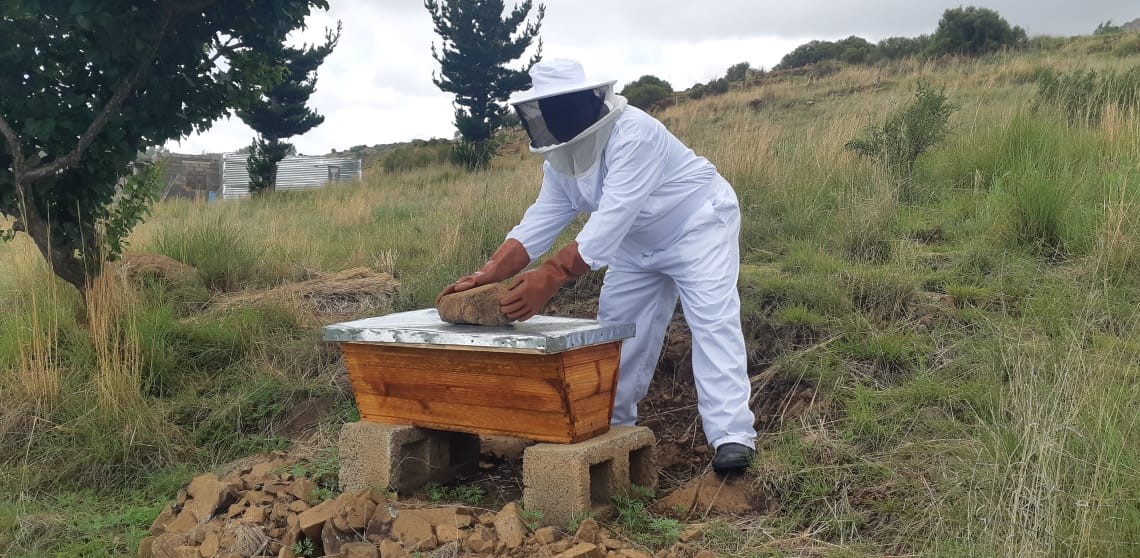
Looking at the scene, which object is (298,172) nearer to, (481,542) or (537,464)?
(537,464)

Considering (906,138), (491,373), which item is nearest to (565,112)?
(491,373)

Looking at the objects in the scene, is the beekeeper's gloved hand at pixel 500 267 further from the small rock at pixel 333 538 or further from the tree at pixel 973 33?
the tree at pixel 973 33

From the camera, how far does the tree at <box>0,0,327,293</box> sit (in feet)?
15.2

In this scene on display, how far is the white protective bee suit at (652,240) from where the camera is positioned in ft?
10.7

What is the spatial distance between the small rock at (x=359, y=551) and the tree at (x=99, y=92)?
301 centimetres

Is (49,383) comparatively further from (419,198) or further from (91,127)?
(419,198)

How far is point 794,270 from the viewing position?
→ 5.05m

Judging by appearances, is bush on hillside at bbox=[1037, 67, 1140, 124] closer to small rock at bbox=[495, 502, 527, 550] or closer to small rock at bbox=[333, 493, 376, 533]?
small rock at bbox=[495, 502, 527, 550]

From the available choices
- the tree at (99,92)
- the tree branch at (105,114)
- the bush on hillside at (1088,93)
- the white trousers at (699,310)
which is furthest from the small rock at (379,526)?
the bush on hillside at (1088,93)

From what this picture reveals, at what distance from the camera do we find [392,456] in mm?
3295

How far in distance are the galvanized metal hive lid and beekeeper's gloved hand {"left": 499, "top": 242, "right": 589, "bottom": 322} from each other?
0.24 feet

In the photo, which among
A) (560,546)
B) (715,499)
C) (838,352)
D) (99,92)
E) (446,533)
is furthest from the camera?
(99,92)

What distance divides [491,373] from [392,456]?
0.58 meters

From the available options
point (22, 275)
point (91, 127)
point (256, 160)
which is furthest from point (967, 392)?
point (256, 160)
